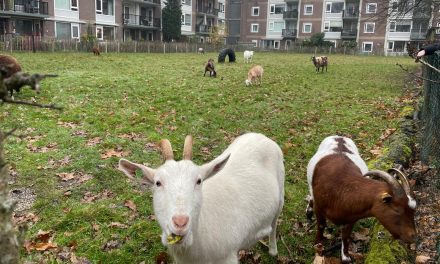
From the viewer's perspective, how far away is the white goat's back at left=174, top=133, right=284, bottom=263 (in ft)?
11.6

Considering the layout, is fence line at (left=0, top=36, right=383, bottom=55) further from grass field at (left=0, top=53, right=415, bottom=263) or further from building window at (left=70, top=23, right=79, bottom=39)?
grass field at (left=0, top=53, right=415, bottom=263)

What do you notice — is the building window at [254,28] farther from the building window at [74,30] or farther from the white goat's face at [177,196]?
the white goat's face at [177,196]

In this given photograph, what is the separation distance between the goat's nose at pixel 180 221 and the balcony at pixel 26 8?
3921cm

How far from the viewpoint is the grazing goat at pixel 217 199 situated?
118 inches

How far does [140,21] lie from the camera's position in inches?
2044

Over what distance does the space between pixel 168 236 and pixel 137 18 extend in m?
52.9

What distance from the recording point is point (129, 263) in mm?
4383

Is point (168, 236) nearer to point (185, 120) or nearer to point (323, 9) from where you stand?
point (185, 120)

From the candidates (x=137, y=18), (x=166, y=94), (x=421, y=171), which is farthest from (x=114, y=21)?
(x=421, y=171)

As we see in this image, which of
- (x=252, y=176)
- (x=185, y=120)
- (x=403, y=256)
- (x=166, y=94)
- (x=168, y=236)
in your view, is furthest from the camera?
(x=166, y=94)

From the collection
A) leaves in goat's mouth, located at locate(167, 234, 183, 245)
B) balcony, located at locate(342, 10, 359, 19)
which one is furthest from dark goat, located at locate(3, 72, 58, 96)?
balcony, located at locate(342, 10, 359, 19)

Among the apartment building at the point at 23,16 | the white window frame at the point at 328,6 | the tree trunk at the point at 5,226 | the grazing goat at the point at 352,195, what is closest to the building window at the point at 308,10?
the white window frame at the point at 328,6

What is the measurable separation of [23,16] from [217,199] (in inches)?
1588

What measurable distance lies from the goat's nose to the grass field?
6.40ft
